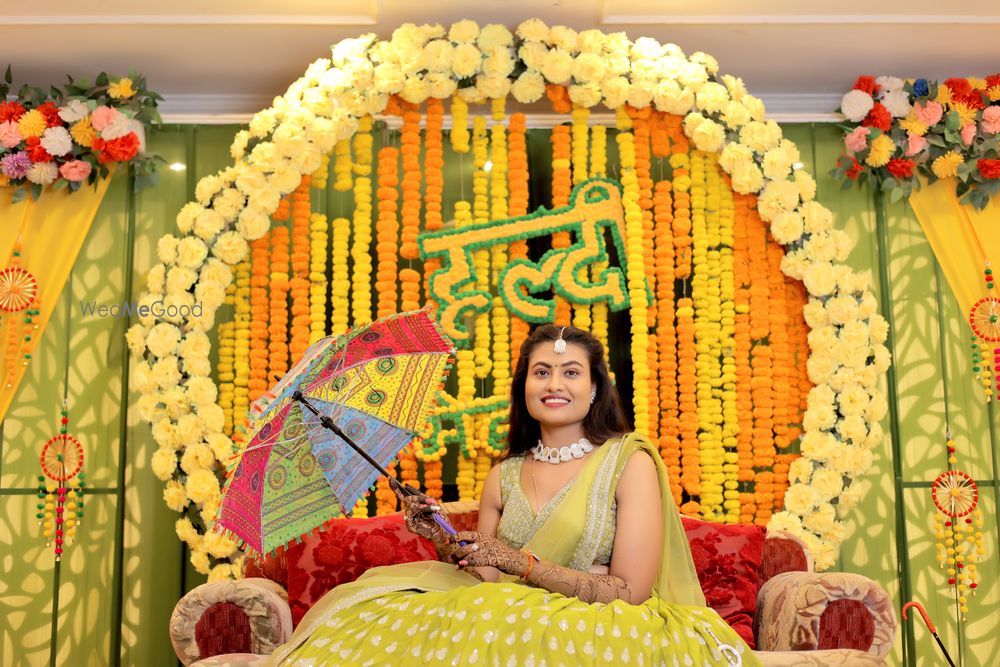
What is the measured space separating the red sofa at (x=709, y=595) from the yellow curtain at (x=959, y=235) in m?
1.53

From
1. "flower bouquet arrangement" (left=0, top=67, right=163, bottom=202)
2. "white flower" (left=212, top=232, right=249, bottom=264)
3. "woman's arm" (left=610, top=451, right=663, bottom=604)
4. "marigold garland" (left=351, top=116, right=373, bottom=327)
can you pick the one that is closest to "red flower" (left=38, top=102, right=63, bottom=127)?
"flower bouquet arrangement" (left=0, top=67, right=163, bottom=202)

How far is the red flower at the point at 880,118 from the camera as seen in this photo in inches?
164

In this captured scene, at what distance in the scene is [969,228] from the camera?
4.24 metres

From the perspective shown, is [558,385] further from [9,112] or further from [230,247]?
[9,112]

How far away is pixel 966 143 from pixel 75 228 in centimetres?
370

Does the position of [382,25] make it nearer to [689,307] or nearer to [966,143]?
[689,307]

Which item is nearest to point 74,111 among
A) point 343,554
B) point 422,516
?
point 343,554

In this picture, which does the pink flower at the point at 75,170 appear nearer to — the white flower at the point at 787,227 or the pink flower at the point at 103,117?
the pink flower at the point at 103,117

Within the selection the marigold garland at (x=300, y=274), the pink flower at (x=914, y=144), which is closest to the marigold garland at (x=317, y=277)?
the marigold garland at (x=300, y=274)

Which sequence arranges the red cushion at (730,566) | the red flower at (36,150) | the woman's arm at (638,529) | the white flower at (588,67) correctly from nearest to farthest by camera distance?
the woman's arm at (638,529) → the red cushion at (730,566) → the white flower at (588,67) → the red flower at (36,150)

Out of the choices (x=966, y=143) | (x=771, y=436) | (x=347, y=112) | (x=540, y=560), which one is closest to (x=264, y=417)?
(x=540, y=560)

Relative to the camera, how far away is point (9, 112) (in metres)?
4.08

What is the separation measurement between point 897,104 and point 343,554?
2.86 m

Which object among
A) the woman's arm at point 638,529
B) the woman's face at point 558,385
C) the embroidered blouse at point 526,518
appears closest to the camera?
the woman's arm at point 638,529
